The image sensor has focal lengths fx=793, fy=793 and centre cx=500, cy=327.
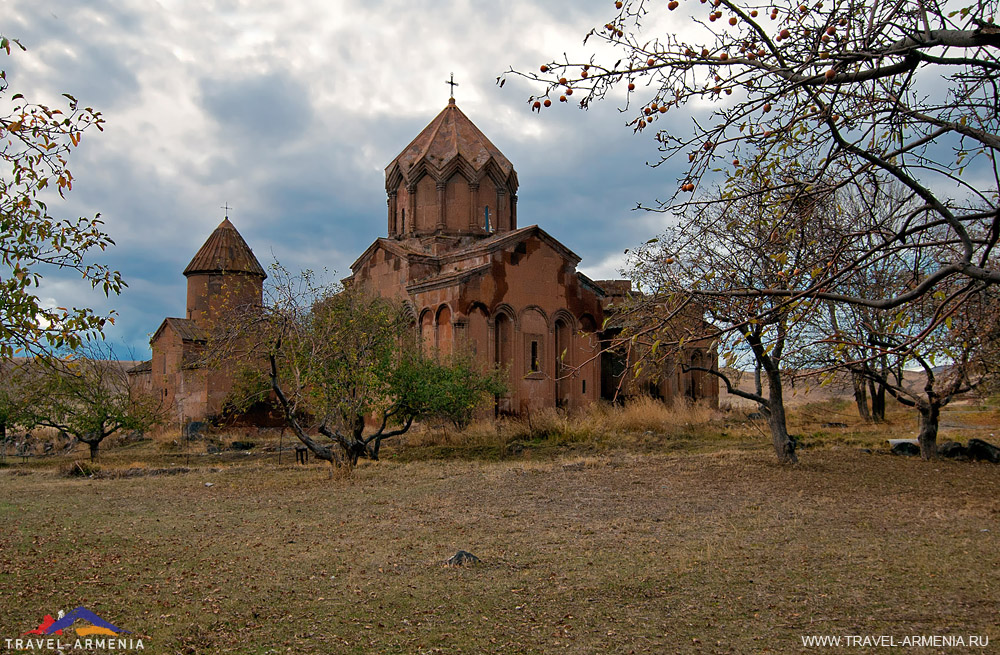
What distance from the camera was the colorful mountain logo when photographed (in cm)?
426

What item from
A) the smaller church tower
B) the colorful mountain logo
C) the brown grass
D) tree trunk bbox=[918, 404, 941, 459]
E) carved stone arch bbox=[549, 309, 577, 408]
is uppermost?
the smaller church tower

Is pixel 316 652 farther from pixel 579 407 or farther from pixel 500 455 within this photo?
pixel 579 407

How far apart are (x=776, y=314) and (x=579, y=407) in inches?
724

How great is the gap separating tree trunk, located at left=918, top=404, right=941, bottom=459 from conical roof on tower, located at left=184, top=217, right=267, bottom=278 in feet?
74.7

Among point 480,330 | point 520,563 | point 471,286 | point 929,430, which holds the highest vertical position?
point 471,286

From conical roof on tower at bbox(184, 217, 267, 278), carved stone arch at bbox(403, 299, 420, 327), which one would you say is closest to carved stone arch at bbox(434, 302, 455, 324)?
carved stone arch at bbox(403, 299, 420, 327)

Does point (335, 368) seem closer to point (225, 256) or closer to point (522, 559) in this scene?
point (522, 559)

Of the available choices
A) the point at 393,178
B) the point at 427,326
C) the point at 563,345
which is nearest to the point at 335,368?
the point at 427,326

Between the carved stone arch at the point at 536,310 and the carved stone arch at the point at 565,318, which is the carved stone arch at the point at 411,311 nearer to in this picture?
the carved stone arch at the point at 536,310

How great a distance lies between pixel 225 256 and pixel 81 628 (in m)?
26.2

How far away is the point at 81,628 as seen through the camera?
4.30 m

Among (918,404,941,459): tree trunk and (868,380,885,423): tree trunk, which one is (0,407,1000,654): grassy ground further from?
(868,380,885,423): tree trunk

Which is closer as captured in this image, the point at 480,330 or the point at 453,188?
the point at 480,330

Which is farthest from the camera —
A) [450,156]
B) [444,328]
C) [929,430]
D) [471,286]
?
[450,156]
